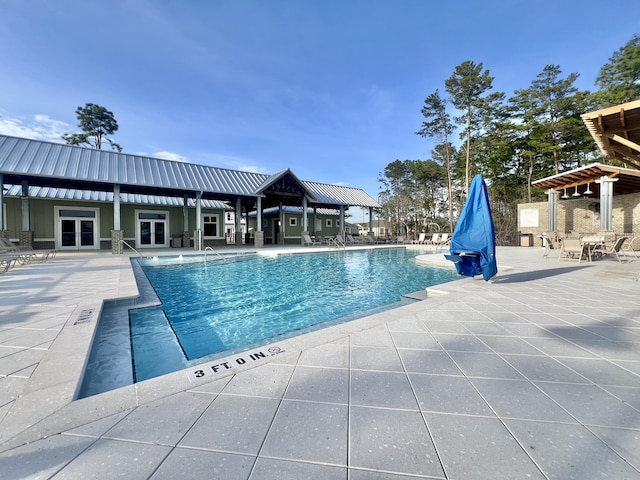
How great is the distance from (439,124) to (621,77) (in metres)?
12.9

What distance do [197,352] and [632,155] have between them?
28.9ft

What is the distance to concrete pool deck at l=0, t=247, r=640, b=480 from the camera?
1.20 metres

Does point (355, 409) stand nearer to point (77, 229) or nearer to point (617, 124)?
point (617, 124)

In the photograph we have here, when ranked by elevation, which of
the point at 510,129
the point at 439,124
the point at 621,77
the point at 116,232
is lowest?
the point at 116,232

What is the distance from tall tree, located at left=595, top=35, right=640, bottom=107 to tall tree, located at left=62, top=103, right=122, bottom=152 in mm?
43488

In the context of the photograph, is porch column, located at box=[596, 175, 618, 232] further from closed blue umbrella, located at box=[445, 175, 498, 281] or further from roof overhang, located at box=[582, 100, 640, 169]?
closed blue umbrella, located at box=[445, 175, 498, 281]

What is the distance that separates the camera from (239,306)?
492 centimetres

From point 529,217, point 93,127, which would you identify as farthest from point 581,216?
point 93,127

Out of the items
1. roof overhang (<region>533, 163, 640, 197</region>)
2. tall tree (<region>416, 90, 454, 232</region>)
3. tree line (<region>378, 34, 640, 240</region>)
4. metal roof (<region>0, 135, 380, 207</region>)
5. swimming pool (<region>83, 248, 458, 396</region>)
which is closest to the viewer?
swimming pool (<region>83, 248, 458, 396</region>)

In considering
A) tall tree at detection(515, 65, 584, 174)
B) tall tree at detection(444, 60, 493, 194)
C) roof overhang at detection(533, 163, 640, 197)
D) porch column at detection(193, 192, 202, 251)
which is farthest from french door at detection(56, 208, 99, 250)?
tall tree at detection(515, 65, 584, 174)

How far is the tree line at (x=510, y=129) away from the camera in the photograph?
21.3 m

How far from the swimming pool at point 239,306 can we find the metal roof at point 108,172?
6.30m

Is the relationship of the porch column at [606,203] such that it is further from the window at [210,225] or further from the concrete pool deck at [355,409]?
the window at [210,225]

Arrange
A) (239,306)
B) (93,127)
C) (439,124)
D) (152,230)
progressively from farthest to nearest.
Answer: (93,127) → (439,124) → (152,230) → (239,306)
